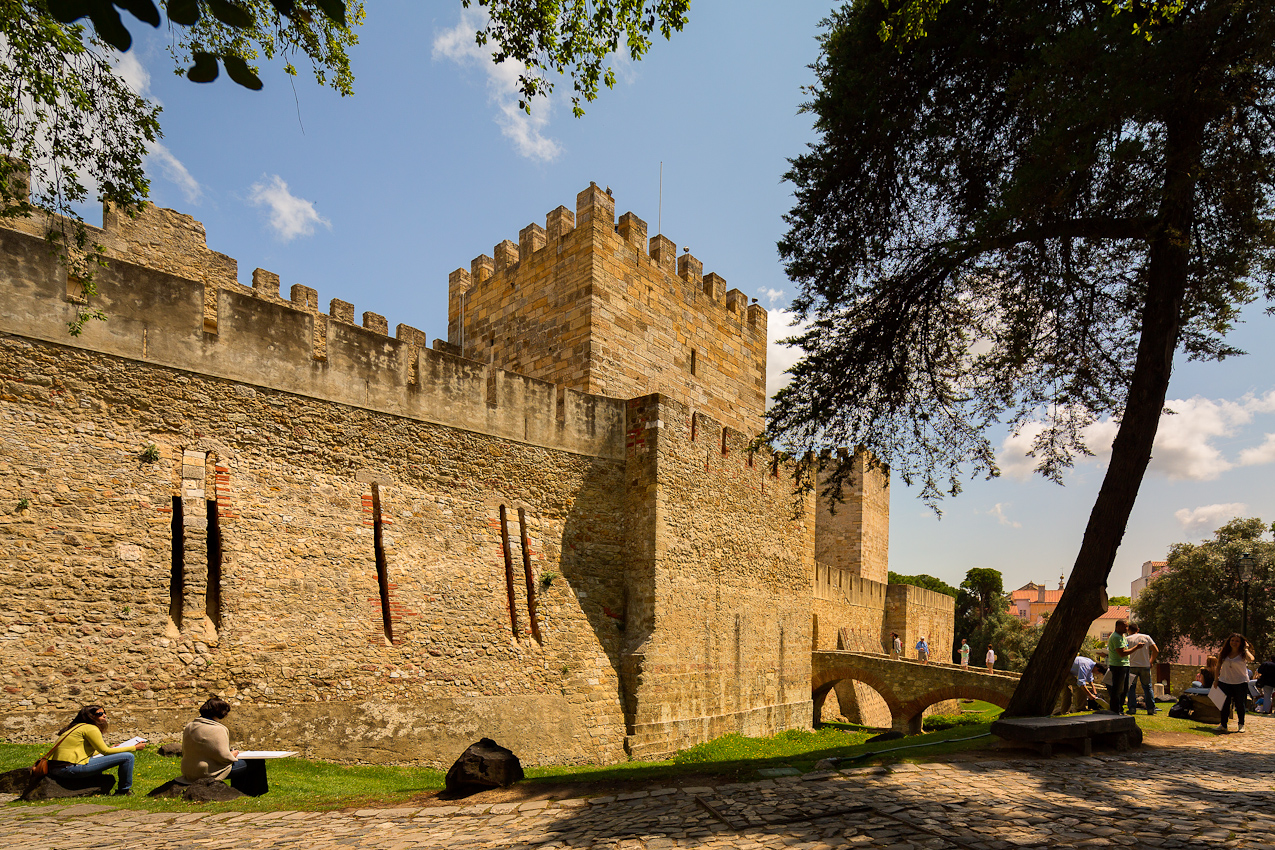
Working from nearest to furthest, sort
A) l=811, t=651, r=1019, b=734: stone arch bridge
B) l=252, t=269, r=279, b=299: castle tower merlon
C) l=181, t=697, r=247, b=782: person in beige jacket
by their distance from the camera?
l=181, t=697, r=247, b=782: person in beige jacket
l=252, t=269, r=279, b=299: castle tower merlon
l=811, t=651, r=1019, b=734: stone arch bridge

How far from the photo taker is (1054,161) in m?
7.39

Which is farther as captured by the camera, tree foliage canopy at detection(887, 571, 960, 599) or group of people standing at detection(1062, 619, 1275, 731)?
tree foliage canopy at detection(887, 571, 960, 599)

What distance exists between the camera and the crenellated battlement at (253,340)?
7711mm

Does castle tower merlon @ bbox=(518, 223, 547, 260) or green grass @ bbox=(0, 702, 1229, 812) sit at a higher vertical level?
castle tower merlon @ bbox=(518, 223, 547, 260)

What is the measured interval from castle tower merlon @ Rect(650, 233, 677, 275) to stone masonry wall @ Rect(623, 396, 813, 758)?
4233 millimetres

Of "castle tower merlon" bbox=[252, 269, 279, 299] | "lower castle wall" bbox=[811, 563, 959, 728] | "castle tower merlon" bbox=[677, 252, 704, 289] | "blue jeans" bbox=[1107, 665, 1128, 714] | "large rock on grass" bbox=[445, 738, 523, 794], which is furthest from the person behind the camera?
"lower castle wall" bbox=[811, 563, 959, 728]

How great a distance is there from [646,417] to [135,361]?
7.48 m

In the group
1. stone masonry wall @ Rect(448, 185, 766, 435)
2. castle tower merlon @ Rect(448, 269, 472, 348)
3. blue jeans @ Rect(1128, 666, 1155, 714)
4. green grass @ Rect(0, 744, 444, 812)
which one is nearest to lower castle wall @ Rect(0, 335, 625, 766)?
green grass @ Rect(0, 744, 444, 812)

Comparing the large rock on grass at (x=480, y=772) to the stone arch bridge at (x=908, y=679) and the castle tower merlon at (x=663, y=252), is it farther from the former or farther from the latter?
the stone arch bridge at (x=908, y=679)

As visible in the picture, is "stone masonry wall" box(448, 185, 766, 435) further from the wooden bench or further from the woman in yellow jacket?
the woman in yellow jacket

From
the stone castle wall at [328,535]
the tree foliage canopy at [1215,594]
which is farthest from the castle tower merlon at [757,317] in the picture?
the tree foliage canopy at [1215,594]

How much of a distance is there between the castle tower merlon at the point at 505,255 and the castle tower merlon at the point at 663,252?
121 inches

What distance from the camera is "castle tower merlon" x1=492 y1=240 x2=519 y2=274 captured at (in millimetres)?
16312

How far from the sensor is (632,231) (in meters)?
15.5
